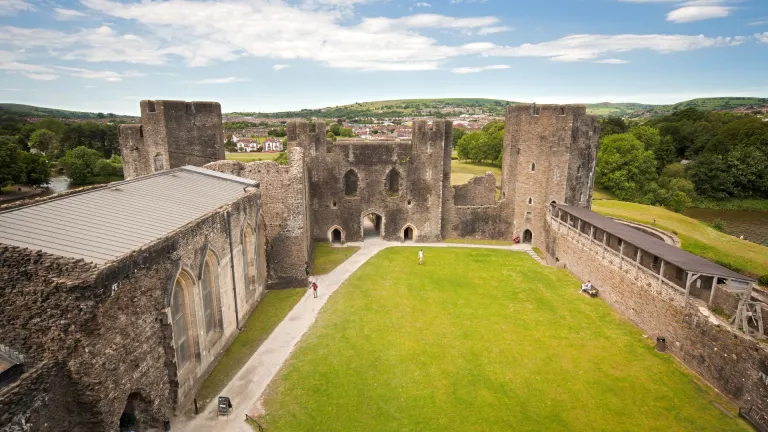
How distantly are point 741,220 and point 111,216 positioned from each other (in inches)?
2288

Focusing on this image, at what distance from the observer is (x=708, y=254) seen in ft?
90.6

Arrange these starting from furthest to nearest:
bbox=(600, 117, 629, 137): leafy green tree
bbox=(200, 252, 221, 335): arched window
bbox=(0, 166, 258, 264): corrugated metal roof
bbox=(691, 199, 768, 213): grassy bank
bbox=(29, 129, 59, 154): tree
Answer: bbox=(29, 129, 59, 154): tree → bbox=(600, 117, 629, 137): leafy green tree → bbox=(691, 199, 768, 213): grassy bank → bbox=(200, 252, 221, 335): arched window → bbox=(0, 166, 258, 264): corrugated metal roof

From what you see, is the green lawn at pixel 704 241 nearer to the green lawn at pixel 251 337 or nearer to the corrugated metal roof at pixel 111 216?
the green lawn at pixel 251 337

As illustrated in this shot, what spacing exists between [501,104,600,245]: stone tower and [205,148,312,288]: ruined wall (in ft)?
51.9

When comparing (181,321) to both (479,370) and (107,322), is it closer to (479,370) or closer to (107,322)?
(107,322)

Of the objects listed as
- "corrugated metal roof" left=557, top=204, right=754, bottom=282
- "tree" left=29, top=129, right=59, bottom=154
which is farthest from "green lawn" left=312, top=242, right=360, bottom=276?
"tree" left=29, top=129, right=59, bottom=154

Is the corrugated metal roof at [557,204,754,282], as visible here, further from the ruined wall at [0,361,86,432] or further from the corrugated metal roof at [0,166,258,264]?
the ruined wall at [0,361,86,432]

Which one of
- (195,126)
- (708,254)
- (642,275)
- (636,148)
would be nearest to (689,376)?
(642,275)

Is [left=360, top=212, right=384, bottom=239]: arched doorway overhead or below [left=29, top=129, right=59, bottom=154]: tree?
below

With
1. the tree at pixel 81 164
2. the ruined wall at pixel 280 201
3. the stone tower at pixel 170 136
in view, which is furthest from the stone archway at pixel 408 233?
the tree at pixel 81 164

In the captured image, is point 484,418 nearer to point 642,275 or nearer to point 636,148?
point 642,275

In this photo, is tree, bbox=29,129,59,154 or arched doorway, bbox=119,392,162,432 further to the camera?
tree, bbox=29,129,59,154

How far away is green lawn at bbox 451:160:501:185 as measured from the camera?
197 feet

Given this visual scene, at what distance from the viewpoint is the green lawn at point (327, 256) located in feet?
80.2
